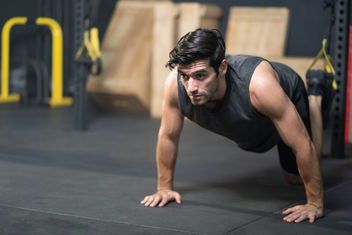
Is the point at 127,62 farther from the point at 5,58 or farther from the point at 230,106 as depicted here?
the point at 230,106

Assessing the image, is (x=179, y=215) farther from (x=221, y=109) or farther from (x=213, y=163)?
(x=213, y=163)

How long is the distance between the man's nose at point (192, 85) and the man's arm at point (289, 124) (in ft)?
0.84

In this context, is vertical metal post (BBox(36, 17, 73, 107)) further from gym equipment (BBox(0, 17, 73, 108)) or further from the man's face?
the man's face

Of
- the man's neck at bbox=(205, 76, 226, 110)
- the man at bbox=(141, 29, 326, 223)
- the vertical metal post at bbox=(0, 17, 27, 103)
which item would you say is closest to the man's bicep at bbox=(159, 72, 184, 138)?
the man at bbox=(141, 29, 326, 223)

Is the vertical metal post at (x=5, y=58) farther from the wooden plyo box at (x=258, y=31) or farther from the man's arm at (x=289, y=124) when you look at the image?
the man's arm at (x=289, y=124)

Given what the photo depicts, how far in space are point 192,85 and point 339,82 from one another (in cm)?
199

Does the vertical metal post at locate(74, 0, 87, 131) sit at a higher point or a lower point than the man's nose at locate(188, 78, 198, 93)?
lower

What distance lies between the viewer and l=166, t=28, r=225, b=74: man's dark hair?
91.6 inches

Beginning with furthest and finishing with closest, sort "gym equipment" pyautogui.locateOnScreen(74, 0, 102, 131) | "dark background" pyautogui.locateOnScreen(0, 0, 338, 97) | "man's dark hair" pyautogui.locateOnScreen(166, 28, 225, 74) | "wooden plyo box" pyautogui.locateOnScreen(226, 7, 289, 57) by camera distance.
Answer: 1. "dark background" pyautogui.locateOnScreen(0, 0, 338, 97)
2. "wooden plyo box" pyautogui.locateOnScreen(226, 7, 289, 57)
3. "gym equipment" pyautogui.locateOnScreen(74, 0, 102, 131)
4. "man's dark hair" pyautogui.locateOnScreen(166, 28, 225, 74)

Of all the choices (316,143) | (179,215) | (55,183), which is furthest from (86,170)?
(316,143)

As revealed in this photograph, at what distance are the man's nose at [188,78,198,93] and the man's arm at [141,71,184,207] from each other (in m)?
0.27

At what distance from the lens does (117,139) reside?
4.69 m

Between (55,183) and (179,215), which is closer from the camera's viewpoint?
(179,215)

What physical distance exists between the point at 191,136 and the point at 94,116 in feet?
4.83
